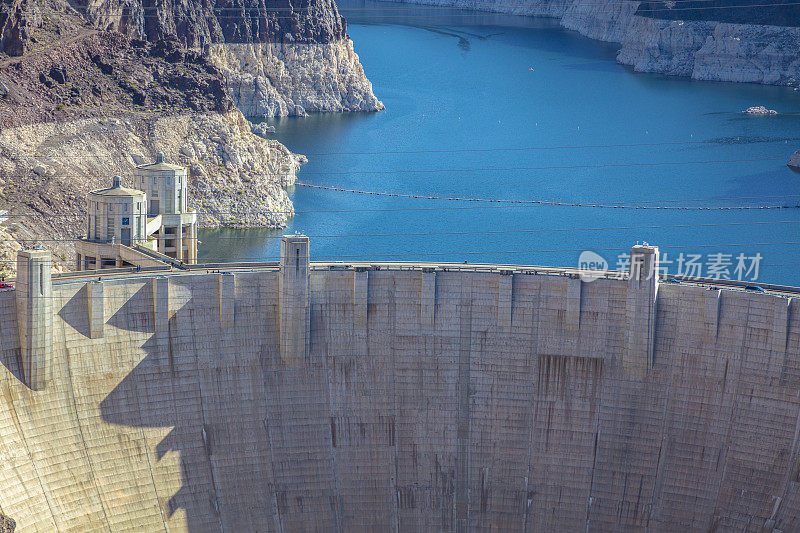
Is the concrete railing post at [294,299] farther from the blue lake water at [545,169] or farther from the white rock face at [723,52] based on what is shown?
the white rock face at [723,52]

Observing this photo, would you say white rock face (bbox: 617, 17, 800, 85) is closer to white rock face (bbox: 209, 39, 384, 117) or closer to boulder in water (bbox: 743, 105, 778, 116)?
boulder in water (bbox: 743, 105, 778, 116)

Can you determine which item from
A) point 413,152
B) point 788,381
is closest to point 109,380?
point 788,381

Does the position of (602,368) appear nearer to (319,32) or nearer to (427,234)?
(427,234)

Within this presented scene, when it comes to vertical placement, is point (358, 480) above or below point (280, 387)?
below

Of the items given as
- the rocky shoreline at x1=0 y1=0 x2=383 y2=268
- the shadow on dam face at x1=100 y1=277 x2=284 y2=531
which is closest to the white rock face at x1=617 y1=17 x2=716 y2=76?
the rocky shoreline at x1=0 y1=0 x2=383 y2=268

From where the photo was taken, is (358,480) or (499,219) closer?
(358,480)

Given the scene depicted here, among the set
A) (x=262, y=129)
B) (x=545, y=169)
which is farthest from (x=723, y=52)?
(x=262, y=129)
